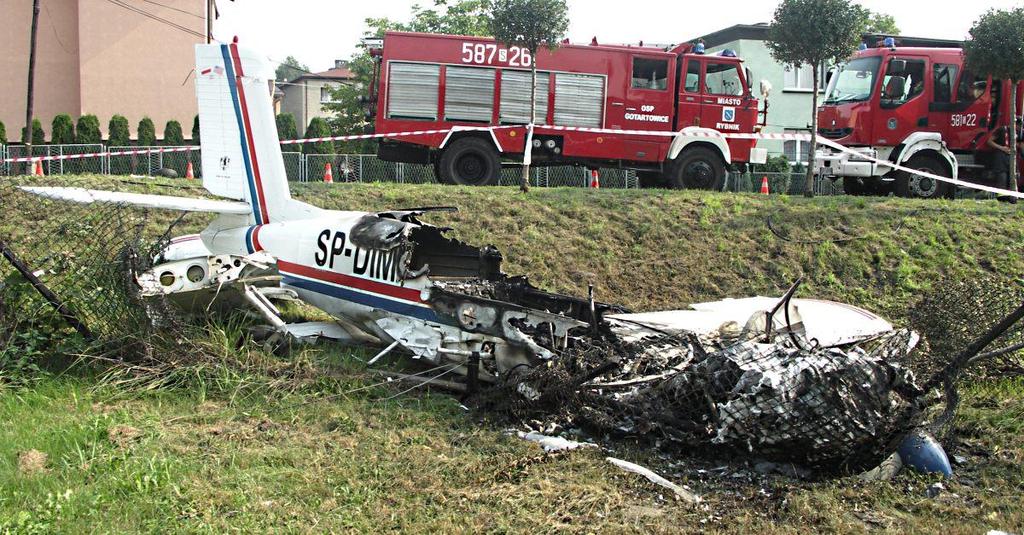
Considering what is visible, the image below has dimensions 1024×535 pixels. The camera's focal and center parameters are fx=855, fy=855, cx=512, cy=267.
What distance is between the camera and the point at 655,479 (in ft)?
18.2

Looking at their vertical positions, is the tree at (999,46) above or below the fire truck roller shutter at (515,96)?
above

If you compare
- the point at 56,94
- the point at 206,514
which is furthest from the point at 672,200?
the point at 56,94

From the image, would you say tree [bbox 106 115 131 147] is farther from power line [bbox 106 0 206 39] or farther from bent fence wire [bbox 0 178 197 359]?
bent fence wire [bbox 0 178 197 359]

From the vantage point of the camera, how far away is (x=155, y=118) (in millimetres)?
31594

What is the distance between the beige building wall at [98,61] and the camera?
30922 millimetres

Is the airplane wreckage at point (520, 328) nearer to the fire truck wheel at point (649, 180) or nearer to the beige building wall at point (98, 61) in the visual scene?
the fire truck wheel at point (649, 180)

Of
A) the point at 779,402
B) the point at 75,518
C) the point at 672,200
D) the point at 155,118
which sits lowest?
the point at 75,518

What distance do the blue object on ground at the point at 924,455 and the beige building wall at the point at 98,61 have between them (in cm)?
2983

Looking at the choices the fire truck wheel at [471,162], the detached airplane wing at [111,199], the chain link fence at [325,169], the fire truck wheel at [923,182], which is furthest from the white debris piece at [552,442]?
the chain link fence at [325,169]

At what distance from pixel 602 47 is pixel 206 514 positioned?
12.3 meters

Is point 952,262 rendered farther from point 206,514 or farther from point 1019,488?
point 206,514

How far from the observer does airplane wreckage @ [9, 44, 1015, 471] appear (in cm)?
559

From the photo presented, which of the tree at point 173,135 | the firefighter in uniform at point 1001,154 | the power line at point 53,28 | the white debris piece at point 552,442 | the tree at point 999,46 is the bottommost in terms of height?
A: the white debris piece at point 552,442

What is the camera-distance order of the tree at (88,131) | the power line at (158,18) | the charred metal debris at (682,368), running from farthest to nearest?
the power line at (158,18) → the tree at (88,131) → the charred metal debris at (682,368)
